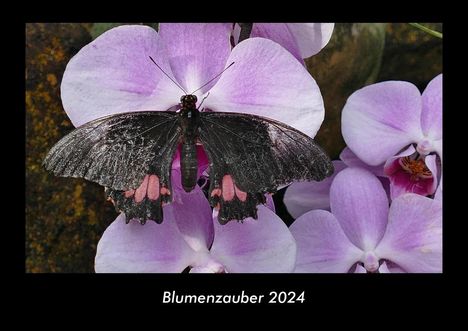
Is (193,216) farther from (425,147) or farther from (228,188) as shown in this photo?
(425,147)

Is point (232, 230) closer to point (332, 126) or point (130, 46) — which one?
point (130, 46)

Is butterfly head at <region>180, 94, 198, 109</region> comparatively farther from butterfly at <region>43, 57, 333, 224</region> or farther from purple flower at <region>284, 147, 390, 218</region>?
purple flower at <region>284, 147, 390, 218</region>

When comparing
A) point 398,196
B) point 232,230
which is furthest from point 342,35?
point 232,230

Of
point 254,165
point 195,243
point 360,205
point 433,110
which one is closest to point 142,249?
point 195,243

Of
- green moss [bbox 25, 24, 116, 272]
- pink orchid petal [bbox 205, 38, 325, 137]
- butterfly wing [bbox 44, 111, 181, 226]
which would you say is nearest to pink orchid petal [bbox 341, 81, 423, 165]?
pink orchid petal [bbox 205, 38, 325, 137]

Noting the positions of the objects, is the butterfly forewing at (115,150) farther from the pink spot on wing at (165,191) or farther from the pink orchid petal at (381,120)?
the pink orchid petal at (381,120)

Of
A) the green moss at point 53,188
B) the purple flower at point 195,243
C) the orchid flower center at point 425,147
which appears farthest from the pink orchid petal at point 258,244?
the green moss at point 53,188
